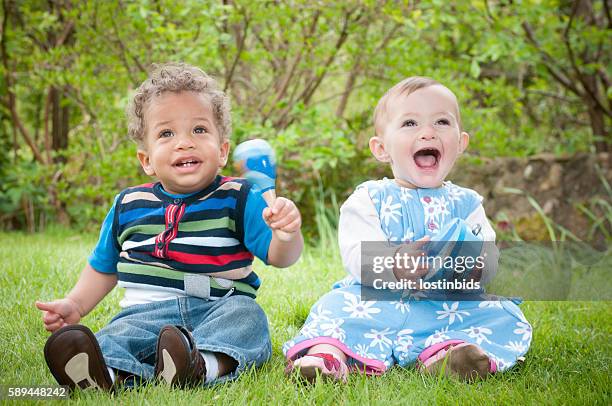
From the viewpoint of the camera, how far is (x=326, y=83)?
6.04 m

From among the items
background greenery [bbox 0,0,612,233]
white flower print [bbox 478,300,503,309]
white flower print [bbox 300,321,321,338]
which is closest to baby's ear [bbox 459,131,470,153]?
white flower print [bbox 478,300,503,309]

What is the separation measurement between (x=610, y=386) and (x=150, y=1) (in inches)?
129

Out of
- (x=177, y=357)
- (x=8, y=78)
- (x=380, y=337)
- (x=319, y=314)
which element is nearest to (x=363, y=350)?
(x=380, y=337)

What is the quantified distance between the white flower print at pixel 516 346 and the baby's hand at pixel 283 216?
0.73 m

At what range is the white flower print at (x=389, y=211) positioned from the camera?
2053 millimetres

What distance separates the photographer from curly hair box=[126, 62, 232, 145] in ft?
6.86

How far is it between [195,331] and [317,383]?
395 millimetres

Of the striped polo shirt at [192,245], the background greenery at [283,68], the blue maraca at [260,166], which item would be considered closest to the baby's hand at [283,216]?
the blue maraca at [260,166]

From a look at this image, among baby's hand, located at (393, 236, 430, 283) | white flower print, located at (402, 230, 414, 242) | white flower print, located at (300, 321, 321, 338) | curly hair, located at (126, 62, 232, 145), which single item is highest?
curly hair, located at (126, 62, 232, 145)

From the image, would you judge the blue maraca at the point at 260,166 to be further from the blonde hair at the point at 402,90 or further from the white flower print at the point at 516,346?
the white flower print at the point at 516,346

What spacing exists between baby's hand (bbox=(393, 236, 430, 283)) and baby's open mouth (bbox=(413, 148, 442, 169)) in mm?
284

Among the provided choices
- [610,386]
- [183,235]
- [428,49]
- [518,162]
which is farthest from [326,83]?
[610,386]

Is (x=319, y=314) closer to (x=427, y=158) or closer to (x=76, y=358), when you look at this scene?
(x=427, y=158)

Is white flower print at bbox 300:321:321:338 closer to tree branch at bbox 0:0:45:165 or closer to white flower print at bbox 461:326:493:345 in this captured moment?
white flower print at bbox 461:326:493:345
